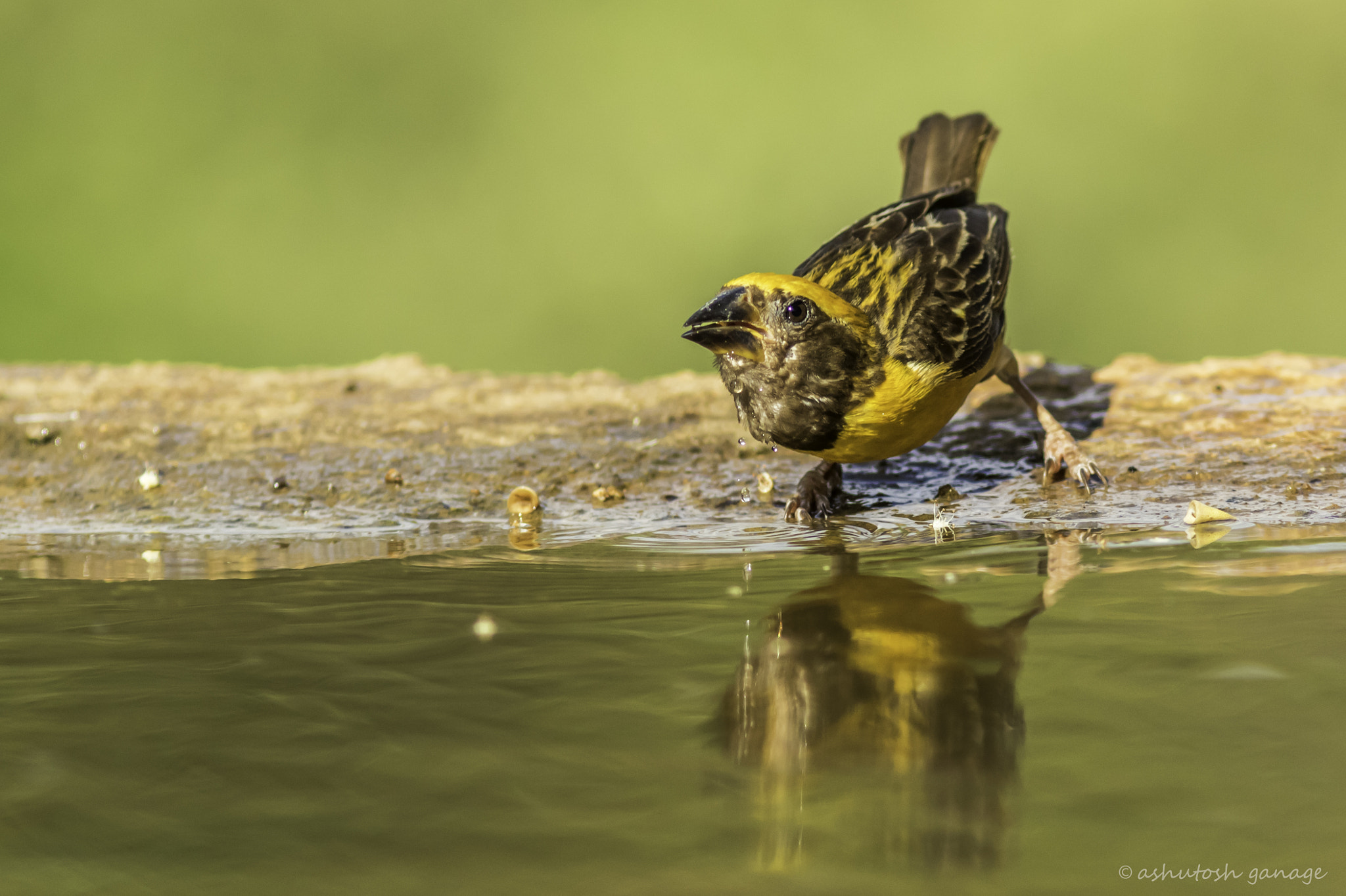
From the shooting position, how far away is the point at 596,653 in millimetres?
2543

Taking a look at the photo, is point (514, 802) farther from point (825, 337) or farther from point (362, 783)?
point (825, 337)

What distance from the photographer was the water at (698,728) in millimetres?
1597

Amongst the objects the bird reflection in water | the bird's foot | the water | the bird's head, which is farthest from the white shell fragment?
the bird's head

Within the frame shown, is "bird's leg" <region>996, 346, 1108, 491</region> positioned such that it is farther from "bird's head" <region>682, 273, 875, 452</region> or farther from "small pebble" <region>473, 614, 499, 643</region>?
"small pebble" <region>473, 614, 499, 643</region>

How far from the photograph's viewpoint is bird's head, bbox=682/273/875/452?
142 inches

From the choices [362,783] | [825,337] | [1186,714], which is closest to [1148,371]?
[825,337]

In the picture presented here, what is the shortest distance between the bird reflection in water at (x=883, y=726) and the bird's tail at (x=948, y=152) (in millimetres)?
2843

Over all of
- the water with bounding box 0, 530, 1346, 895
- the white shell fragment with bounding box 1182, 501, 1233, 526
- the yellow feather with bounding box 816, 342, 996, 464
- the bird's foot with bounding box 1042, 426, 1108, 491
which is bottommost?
the water with bounding box 0, 530, 1346, 895

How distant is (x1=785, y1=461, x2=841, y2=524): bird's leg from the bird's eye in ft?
2.29

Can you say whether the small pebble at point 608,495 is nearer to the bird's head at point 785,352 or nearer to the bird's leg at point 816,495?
the bird's leg at point 816,495

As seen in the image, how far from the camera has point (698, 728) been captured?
208cm

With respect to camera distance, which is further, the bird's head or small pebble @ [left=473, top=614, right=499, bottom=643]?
the bird's head

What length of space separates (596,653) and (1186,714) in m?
1.16

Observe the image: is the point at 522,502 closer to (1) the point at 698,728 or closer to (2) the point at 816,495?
(2) the point at 816,495
